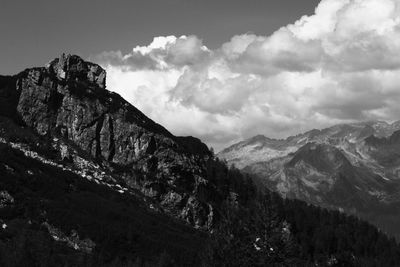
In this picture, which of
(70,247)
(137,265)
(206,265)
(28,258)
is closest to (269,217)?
(206,265)

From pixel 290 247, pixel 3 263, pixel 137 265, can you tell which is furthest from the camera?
pixel 137 265

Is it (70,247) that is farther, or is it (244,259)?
(70,247)

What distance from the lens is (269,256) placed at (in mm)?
59438

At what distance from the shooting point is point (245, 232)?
61.1m

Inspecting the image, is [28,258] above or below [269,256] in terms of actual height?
below

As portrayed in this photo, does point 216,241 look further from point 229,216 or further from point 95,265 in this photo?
point 95,265

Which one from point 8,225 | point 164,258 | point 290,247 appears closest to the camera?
point 290,247

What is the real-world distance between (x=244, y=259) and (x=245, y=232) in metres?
3.00

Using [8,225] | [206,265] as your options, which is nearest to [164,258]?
[8,225]

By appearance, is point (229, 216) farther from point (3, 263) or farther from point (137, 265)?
point (137, 265)

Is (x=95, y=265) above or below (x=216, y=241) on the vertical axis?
below

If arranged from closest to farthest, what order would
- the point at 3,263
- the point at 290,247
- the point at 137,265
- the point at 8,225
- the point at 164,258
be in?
the point at 290,247 < the point at 3,263 < the point at 137,265 < the point at 164,258 < the point at 8,225

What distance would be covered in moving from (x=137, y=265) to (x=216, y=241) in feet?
350

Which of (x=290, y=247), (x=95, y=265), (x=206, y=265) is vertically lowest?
(x=95, y=265)
